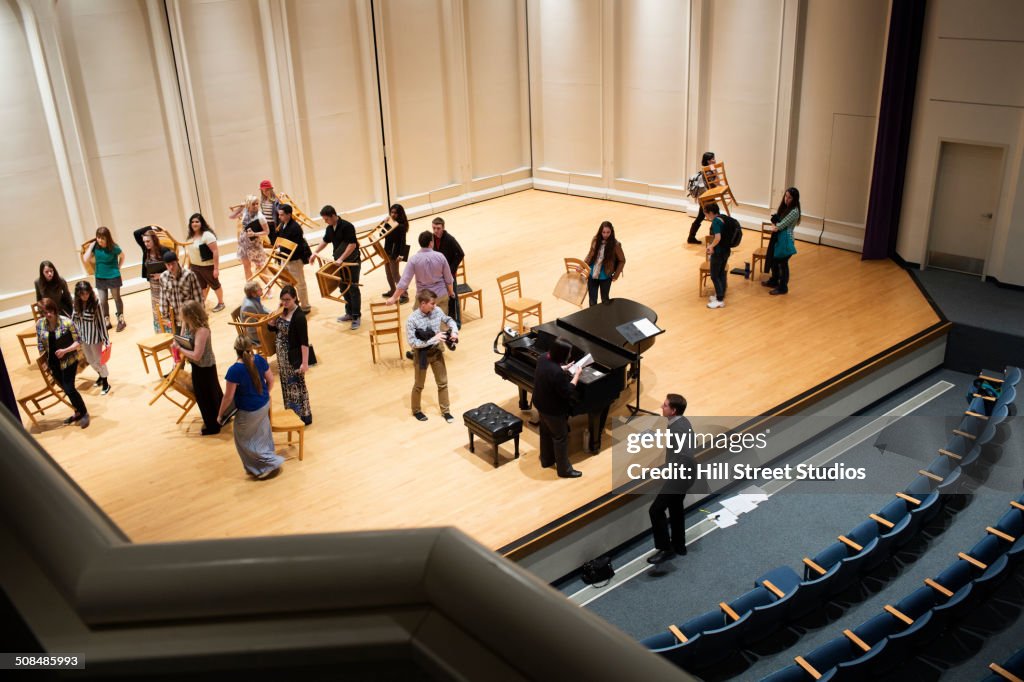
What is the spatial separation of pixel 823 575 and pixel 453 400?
3.95 metres

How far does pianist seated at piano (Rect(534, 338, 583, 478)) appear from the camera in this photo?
7.26 m

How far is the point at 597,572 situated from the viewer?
286 inches

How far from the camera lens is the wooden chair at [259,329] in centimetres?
888

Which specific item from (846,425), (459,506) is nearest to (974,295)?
(846,425)

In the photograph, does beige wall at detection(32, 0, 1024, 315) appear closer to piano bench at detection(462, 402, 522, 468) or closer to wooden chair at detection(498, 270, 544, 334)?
wooden chair at detection(498, 270, 544, 334)

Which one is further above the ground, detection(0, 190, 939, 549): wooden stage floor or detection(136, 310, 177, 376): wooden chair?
detection(136, 310, 177, 376): wooden chair

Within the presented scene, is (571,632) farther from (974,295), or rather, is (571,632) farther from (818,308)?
(974,295)

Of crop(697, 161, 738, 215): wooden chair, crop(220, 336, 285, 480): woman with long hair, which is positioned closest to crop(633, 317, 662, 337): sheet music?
crop(220, 336, 285, 480): woman with long hair

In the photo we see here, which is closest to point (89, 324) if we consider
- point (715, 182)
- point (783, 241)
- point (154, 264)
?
point (154, 264)

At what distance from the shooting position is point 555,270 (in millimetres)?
12547

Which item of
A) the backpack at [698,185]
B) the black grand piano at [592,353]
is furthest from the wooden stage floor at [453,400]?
the backpack at [698,185]

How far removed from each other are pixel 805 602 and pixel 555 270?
685 cm

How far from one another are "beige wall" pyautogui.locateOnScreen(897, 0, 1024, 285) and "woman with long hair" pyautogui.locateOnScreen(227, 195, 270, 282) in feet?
27.1

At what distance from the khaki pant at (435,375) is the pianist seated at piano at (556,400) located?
123cm
